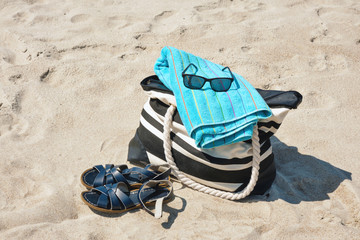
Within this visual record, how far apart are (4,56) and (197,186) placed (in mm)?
2481

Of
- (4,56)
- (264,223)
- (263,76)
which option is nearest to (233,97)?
(264,223)

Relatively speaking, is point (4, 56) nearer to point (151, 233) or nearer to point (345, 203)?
point (151, 233)

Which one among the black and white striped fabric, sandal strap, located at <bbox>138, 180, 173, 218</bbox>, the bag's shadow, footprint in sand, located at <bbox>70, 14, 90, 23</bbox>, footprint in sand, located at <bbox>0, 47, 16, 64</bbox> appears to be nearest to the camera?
sandal strap, located at <bbox>138, 180, 173, 218</bbox>

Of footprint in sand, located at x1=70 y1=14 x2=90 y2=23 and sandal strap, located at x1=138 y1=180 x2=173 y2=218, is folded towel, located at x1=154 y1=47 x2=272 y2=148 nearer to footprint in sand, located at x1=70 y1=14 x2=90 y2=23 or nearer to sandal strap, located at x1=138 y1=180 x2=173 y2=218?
sandal strap, located at x1=138 y1=180 x2=173 y2=218

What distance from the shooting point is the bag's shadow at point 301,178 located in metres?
2.48

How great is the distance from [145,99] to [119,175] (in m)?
1.17

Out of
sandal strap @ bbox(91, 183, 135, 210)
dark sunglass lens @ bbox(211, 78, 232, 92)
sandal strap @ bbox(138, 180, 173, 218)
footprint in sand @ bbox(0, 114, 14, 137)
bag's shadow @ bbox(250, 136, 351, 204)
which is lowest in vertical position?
bag's shadow @ bbox(250, 136, 351, 204)

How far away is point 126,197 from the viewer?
7.30ft

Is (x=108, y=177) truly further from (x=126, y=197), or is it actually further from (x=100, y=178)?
(x=126, y=197)

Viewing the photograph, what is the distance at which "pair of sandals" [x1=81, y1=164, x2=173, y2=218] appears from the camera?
7.24 ft

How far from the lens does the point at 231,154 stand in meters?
2.29

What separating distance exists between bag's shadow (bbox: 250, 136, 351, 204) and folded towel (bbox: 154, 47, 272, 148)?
1.66 feet

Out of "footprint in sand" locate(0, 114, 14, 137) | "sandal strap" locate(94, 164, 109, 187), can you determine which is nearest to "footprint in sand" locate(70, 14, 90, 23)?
"footprint in sand" locate(0, 114, 14, 137)

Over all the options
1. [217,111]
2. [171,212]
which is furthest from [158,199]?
[217,111]
